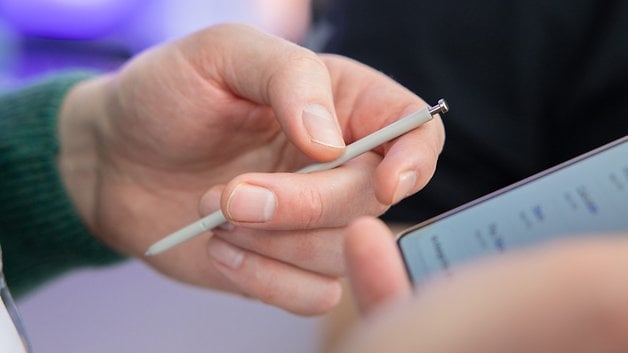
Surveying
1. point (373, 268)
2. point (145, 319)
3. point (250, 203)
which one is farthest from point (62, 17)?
point (373, 268)

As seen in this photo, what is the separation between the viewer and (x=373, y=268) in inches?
5.8

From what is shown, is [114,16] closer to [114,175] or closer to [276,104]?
[114,175]

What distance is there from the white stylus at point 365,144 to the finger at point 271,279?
42 mm

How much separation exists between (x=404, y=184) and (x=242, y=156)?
134 mm

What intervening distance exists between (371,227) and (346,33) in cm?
37

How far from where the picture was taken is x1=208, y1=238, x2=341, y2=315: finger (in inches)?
12.9

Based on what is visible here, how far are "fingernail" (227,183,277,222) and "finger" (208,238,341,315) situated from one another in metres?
0.07

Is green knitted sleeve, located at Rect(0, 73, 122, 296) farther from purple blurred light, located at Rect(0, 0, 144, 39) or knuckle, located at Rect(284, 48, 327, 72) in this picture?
purple blurred light, located at Rect(0, 0, 144, 39)

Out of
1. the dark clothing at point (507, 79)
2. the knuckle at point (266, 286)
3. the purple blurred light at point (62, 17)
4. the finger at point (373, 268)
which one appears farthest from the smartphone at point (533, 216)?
the purple blurred light at point (62, 17)

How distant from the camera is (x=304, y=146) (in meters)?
0.27

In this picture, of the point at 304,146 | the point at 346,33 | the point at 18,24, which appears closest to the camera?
the point at 304,146

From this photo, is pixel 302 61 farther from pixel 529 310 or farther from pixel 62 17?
pixel 62 17

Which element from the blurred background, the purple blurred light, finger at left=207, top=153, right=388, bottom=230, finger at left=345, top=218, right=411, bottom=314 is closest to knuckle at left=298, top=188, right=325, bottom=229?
finger at left=207, top=153, right=388, bottom=230

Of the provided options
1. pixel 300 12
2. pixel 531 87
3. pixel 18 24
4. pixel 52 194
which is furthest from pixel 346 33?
pixel 18 24
